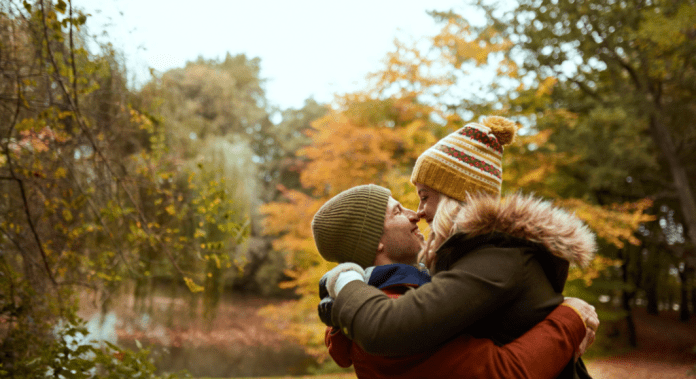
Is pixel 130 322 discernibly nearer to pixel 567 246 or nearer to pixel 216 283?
pixel 216 283

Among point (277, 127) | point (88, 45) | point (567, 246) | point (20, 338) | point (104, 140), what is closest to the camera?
point (567, 246)

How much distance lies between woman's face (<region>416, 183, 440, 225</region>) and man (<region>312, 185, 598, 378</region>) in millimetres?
42

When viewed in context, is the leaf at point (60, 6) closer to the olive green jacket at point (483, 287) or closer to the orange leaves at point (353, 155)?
the olive green jacket at point (483, 287)

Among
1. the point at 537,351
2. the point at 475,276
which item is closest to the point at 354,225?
the point at 475,276

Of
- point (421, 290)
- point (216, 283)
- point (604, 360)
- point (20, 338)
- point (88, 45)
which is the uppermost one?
point (88, 45)

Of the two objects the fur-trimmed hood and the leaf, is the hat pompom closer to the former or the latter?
the fur-trimmed hood

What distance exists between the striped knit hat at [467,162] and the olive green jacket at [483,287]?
0.69 ft

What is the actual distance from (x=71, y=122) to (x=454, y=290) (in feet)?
12.3

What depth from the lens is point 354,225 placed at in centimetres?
146

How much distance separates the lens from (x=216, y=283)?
33.7ft

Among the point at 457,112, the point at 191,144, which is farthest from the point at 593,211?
the point at 191,144

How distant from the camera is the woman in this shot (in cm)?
99

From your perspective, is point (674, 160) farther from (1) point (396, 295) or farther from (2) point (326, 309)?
(2) point (326, 309)

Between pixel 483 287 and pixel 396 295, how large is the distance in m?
0.27
